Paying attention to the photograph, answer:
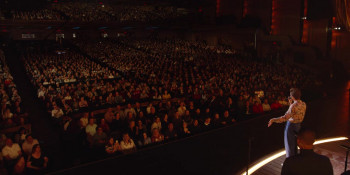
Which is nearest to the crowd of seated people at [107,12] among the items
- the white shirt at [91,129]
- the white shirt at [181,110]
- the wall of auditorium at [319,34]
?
the wall of auditorium at [319,34]

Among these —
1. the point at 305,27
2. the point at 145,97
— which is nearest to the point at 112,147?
the point at 145,97

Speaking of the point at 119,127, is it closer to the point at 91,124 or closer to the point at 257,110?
the point at 91,124

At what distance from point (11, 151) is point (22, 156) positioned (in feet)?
1.98

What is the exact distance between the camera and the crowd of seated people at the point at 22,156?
491 cm

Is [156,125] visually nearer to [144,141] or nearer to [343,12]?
[144,141]

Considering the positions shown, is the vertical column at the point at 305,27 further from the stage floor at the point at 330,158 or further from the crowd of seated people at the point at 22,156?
the crowd of seated people at the point at 22,156

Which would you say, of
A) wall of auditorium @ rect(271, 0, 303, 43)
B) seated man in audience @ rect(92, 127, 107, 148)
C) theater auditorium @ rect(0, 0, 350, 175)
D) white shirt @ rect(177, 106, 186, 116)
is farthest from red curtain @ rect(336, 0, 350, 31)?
wall of auditorium @ rect(271, 0, 303, 43)

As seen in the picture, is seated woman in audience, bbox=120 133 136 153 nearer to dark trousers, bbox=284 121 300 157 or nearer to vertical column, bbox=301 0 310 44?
dark trousers, bbox=284 121 300 157

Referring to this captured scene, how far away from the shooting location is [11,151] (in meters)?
5.55

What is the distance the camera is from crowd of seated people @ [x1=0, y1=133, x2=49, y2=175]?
4.91 metres

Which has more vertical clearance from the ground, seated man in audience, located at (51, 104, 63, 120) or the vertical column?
the vertical column

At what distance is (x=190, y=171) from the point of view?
15.1ft

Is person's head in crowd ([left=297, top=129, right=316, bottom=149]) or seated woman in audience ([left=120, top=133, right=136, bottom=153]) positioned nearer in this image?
person's head in crowd ([left=297, top=129, right=316, bottom=149])

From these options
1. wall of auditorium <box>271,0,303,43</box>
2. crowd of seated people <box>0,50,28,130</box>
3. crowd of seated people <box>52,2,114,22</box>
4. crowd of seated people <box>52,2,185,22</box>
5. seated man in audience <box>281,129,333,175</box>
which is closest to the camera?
seated man in audience <box>281,129,333,175</box>
